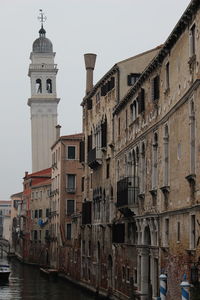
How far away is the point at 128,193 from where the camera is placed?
32.6m

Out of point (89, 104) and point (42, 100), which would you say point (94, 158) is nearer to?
point (89, 104)

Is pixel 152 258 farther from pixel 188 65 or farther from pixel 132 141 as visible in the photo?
pixel 188 65

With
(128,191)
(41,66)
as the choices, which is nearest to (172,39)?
(128,191)

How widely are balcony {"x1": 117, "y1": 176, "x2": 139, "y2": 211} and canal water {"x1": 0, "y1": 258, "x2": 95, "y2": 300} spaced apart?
930cm

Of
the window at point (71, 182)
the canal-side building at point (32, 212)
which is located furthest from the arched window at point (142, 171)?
the canal-side building at point (32, 212)

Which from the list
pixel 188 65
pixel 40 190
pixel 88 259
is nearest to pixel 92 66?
pixel 88 259

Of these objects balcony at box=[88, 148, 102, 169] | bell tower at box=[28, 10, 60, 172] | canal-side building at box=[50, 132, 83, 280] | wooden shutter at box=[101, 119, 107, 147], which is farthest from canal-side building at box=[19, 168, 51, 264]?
wooden shutter at box=[101, 119, 107, 147]

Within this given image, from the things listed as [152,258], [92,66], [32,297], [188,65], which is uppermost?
[92,66]

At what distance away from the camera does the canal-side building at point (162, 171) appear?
73.5 ft

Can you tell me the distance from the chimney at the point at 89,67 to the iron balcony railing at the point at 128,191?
14885mm

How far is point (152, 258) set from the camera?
28.8 metres

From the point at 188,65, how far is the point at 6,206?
164998mm

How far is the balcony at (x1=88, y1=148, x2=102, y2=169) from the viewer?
42219mm

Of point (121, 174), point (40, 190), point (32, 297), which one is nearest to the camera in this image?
point (121, 174)
